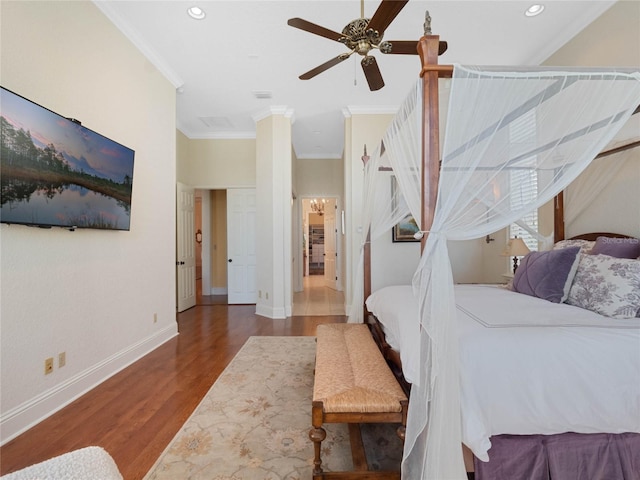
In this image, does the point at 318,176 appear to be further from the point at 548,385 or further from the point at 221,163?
the point at 548,385

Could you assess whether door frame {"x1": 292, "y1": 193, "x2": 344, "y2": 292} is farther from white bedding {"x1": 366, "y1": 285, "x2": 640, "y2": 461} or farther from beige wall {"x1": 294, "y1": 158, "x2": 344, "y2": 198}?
white bedding {"x1": 366, "y1": 285, "x2": 640, "y2": 461}

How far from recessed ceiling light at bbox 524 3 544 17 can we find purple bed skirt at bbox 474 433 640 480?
3.29 meters

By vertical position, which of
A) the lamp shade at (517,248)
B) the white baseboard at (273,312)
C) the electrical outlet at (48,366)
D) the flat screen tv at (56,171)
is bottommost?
the white baseboard at (273,312)

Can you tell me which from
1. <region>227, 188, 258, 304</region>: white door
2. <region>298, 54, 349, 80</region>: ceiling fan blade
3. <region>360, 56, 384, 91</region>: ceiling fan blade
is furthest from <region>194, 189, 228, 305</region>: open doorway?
<region>360, 56, 384, 91</region>: ceiling fan blade

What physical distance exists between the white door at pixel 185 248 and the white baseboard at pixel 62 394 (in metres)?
1.97

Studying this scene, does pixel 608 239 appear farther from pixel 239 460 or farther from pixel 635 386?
pixel 239 460

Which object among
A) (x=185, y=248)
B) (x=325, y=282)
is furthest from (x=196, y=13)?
(x=325, y=282)

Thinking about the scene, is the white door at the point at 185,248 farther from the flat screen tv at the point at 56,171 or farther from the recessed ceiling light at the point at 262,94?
the flat screen tv at the point at 56,171

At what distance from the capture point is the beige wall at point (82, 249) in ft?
5.99

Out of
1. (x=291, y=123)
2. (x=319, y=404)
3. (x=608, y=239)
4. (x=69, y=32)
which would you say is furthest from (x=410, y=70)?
(x=319, y=404)

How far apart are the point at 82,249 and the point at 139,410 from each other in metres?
1.35

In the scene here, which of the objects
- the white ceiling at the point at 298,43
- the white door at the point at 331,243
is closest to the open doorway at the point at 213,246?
the white ceiling at the point at 298,43

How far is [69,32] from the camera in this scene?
2.20 meters

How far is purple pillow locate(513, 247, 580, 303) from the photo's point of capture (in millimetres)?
2158
